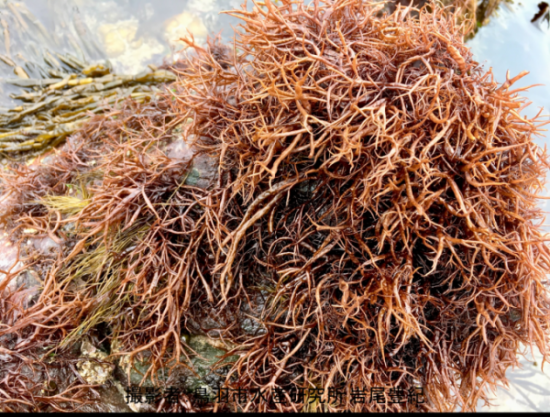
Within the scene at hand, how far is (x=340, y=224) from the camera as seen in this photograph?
39.4 inches

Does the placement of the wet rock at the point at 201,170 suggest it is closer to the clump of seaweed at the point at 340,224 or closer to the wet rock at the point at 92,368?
the clump of seaweed at the point at 340,224

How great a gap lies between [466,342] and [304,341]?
1.67 feet

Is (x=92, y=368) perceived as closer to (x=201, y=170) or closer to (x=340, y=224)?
(x=201, y=170)

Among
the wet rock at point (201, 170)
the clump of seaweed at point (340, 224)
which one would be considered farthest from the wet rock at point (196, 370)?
the wet rock at point (201, 170)

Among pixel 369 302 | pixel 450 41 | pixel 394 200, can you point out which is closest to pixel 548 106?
pixel 450 41

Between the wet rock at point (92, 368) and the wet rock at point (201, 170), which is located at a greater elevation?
the wet rock at point (201, 170)

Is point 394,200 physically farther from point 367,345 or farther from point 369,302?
point 367,345

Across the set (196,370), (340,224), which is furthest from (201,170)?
(196,370)

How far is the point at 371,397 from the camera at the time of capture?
1003 mm

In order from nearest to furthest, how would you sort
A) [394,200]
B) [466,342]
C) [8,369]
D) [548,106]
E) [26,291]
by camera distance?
[394,200], [466,342], [8,369], [26,291], [548,106]

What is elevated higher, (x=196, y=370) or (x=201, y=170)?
(x=201, y=170)

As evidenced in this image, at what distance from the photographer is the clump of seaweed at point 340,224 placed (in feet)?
3.04

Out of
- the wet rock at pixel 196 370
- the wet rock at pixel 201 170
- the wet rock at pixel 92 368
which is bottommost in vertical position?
the wet rock at pixel 92 368

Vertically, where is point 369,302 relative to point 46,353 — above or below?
above
